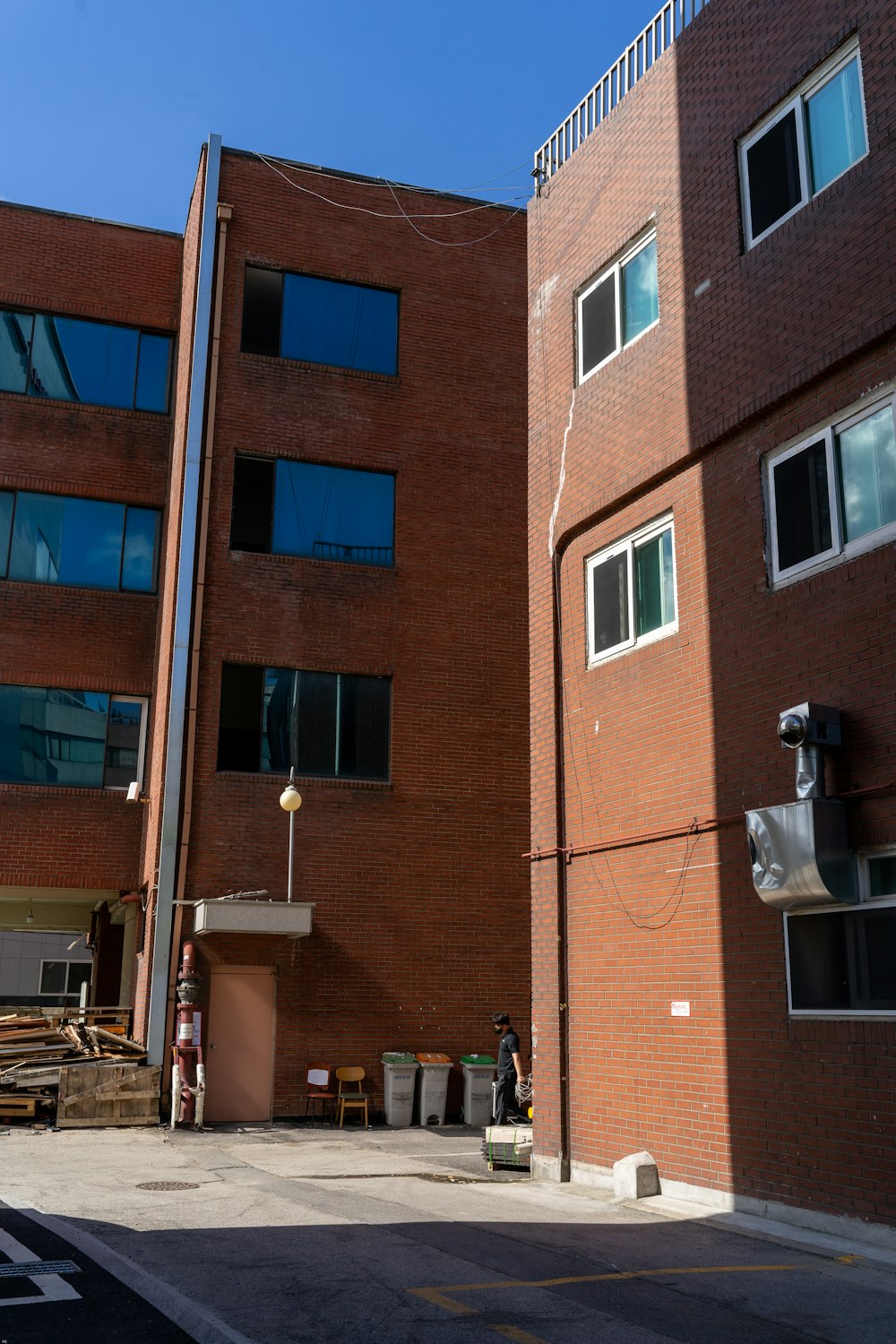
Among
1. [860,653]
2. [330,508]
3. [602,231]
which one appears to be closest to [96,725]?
[330,508]

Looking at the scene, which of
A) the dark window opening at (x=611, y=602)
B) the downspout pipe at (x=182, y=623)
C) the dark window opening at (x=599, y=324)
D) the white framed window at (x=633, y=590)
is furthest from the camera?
the downspout pipe at (x=182, y=623)

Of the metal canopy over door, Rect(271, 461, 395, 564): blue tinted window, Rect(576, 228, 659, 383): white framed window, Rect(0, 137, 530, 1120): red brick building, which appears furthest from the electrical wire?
the metal canopy over door

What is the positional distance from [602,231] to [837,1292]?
11.1 metres

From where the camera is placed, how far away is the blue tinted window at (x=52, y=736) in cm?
2089

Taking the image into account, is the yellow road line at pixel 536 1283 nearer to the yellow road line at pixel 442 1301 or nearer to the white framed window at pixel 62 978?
the yellow road line at pixel 442 1301

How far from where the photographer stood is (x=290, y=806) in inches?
747

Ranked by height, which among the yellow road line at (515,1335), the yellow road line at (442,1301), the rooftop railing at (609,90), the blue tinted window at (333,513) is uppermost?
the rooftop railing at (609,90)

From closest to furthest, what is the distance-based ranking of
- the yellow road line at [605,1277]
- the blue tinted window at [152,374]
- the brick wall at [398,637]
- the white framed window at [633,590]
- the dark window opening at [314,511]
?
the yellow road line at [605,1277] < the white framed window at [633,590] < the brick wall at [398,637] < the dark window opening at [314,511] < the blue tinted window at [152,374]

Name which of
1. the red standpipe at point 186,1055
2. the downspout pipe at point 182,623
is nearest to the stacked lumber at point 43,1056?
the downspout pipe at point 182,623

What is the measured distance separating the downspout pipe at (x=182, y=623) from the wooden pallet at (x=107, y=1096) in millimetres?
465

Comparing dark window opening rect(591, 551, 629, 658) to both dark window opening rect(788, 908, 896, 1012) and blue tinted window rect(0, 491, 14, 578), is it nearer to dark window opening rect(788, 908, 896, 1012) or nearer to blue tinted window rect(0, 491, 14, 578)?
dark window opening rect(788, 908, 896, 1012)

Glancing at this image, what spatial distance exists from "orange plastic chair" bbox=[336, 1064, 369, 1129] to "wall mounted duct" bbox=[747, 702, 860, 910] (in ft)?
34.9

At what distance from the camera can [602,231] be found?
1434 centimetres

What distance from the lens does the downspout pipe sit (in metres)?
18.6
